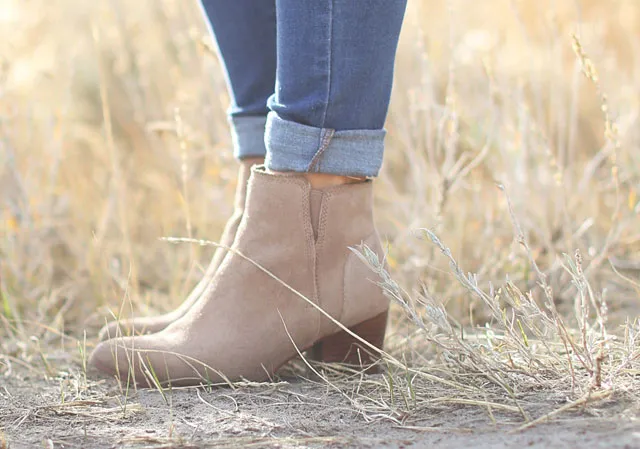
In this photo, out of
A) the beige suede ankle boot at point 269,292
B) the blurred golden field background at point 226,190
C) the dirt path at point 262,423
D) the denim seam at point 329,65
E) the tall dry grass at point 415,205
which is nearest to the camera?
the dirt path at point 262,423

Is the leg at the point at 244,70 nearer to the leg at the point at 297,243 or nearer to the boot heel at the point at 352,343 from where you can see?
the leg at the point at 297,243

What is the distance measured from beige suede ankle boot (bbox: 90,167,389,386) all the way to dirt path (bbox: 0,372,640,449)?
0.04m

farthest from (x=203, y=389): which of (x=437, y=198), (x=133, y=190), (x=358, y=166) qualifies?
(x=133, y=190)

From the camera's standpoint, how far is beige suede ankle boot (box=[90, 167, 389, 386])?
1124 millimetres

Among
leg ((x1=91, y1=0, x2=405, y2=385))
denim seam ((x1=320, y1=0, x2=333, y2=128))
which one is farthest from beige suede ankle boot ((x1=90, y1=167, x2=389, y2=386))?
denim seam ((x1=320, y1=0, x2=333, y2=128))

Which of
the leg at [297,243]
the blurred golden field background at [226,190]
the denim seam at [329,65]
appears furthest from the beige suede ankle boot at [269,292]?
the blurred golden field background at [226,190]

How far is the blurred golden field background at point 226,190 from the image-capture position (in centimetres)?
159

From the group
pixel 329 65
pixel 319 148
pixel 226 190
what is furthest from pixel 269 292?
pixel 226 190

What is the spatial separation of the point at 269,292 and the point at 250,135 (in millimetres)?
297

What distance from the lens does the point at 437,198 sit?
1.67 m

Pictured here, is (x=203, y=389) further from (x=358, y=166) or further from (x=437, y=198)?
(x=437, y=198)

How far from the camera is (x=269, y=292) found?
3.74ft

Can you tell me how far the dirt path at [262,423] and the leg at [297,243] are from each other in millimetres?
58

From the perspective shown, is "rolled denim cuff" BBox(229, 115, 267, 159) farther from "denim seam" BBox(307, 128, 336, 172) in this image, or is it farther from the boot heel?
the boot heel
